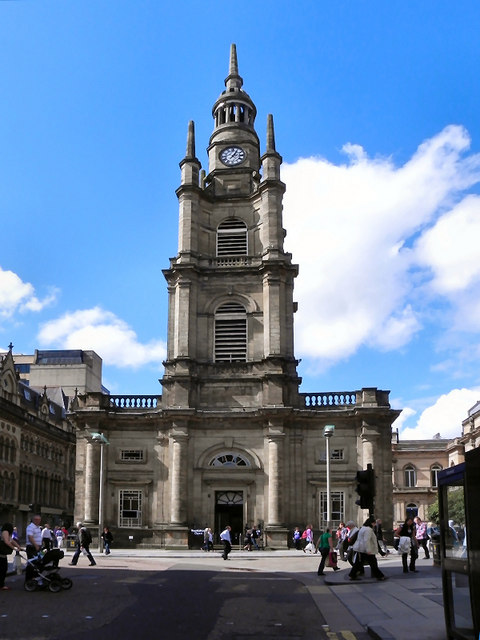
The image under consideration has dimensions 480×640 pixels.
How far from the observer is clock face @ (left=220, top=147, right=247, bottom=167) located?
5428 cm

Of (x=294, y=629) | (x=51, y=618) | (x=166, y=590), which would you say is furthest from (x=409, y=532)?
(x=51, y=618)

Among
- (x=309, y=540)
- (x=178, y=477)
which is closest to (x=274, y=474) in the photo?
(x=309, y=540)

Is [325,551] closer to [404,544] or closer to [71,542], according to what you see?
[404,544]

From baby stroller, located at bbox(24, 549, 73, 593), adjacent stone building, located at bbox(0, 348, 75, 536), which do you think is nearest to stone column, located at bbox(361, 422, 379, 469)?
adjacent stone building, located at bbox(0, 348, 75, 536)

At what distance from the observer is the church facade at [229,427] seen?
4494 cm

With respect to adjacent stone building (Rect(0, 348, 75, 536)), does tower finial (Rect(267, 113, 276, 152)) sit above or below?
above

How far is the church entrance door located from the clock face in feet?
77.7

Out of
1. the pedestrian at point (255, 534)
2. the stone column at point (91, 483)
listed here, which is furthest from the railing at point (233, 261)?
the pedestrian at point (255, 534)

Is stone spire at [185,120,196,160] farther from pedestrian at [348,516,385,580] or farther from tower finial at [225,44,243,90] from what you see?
pedestrian at [348,516,385,580]

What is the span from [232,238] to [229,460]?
15.4m

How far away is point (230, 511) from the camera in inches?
1795

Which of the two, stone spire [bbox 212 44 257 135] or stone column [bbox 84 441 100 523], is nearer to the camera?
stone column [bbox 84 441 100 523]

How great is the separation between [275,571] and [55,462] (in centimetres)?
4857

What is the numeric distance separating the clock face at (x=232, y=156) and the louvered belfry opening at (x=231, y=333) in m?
11.5
